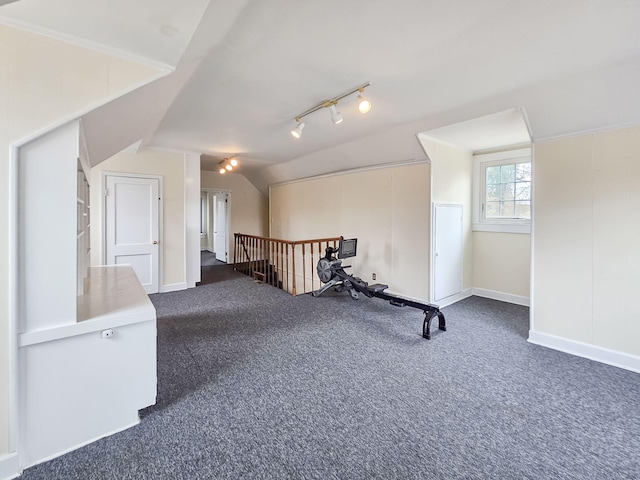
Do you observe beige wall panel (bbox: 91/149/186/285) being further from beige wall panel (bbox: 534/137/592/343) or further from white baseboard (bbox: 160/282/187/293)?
beige wall panel (bbox: 534/137/592/343)

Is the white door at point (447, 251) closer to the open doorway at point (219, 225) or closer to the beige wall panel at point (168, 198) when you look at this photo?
the beige wall panel at point (168, 198)

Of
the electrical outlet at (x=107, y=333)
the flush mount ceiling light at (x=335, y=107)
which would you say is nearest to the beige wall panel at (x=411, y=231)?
the flush mount ceiling light at (x=335, y=107)

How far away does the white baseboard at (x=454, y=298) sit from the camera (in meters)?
4.41

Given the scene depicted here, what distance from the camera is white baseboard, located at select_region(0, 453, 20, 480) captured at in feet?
4.87

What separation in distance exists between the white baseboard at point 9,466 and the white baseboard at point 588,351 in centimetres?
425

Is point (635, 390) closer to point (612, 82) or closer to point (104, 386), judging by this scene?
point (612, 82)

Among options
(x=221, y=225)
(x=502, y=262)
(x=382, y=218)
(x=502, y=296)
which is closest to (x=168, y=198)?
(x=221, y=225)

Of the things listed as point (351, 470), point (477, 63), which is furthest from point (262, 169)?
point (351, 470)

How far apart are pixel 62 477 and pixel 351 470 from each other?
59.3 inches

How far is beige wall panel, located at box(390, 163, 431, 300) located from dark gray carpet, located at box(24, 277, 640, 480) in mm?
1111

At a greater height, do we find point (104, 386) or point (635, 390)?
point (104, 386)

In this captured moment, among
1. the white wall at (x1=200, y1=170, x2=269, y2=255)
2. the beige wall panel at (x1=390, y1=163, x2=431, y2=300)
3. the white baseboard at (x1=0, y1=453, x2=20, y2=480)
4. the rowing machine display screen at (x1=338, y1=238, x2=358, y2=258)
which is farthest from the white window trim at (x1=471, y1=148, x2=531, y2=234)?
the white baseboard at (x1=0, y1=453, x2=20, y2=480)

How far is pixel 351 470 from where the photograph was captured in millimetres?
1565

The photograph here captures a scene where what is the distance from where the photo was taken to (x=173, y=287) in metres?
5.19
